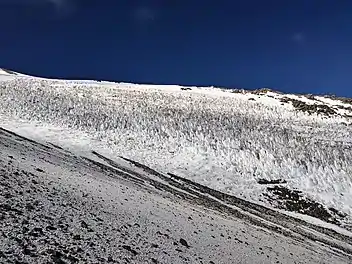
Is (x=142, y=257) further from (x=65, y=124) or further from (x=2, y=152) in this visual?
(x=65, y=124)

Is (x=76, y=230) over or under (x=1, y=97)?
under

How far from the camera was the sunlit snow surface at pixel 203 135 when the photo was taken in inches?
997

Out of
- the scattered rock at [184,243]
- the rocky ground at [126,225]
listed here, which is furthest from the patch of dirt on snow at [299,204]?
the scattered rock at [184,243]

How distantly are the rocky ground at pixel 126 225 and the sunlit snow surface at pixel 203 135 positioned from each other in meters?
6.70

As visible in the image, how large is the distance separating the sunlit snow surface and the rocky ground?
6701 mm

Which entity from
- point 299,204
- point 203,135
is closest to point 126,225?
point 299,204

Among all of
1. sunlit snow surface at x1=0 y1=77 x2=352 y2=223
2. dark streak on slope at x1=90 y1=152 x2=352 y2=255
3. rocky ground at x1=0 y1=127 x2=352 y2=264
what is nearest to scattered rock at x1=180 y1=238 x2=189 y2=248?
rocky ground at x1=0 y1=127 x2=352 y2=264

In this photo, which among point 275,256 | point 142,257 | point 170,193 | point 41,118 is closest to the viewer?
point 142,257

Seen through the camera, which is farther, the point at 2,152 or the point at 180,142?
the point at 180,142

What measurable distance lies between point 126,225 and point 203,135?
23.1 meters

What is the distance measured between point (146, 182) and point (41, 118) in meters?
17.3

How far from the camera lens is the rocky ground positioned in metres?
7.98

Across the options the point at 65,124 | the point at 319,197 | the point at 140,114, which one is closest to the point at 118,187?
the point at 319,197

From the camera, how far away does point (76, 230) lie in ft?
28.9
